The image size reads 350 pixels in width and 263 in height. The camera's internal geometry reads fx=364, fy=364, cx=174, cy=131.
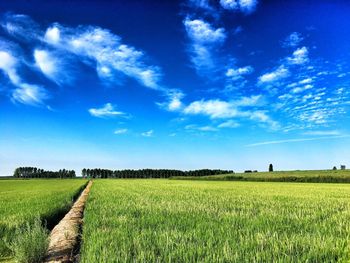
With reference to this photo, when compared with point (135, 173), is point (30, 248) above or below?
below

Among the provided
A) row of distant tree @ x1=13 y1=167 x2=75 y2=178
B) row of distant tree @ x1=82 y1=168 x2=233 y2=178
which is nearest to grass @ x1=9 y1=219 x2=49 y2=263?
row of distant tree @ x1=82 y1=168 x2=233 y2=178

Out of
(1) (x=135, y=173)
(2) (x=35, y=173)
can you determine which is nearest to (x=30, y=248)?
(1) (x=135, y=173)

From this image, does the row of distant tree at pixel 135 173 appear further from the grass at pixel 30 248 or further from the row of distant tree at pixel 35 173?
the grass at pixel 30 248

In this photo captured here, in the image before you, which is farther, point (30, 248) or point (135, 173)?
point (135, 173)

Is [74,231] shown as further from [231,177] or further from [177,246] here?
[231,177]

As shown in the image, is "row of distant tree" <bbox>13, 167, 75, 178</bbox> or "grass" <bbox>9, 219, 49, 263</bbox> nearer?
"grass" <bbox>9, 219, 49, 263</bbox>

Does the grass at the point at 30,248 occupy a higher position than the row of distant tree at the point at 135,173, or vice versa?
the row of distant tree at the point at 135,173

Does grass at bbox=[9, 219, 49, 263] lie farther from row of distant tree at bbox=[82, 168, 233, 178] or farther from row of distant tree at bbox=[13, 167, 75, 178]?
row of distant tree at bbox=[13, 167, 75, 178]

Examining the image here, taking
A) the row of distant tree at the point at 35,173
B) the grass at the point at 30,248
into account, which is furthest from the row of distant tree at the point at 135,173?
the grass at the point at 30,248

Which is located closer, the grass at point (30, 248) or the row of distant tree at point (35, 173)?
the grass at point (30, 248)

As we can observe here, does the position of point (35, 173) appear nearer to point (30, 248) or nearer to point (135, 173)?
point (135, 173)

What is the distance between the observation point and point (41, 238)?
717 cm

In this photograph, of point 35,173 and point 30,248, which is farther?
point 35,173

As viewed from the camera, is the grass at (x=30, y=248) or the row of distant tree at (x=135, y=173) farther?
the row of distant tree at (x=135, y=173)
